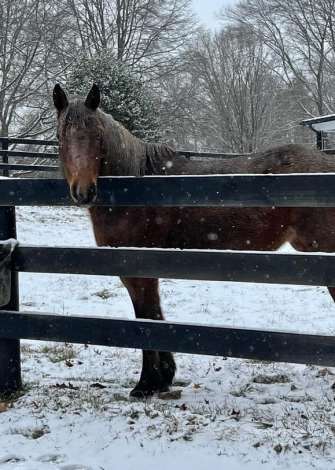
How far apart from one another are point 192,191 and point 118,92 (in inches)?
458

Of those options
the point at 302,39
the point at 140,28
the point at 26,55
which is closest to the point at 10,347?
the point at 26,55

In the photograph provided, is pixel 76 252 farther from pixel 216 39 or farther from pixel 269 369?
pixel 216 39

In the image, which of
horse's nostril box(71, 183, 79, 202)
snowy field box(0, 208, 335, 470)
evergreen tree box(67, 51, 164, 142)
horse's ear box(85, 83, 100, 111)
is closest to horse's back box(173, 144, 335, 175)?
horse's ear box(85, 83, 100, 111)

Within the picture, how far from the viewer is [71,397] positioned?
320cm

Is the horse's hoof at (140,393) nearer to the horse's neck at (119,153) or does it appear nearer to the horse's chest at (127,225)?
the horse's chest at (127,225)

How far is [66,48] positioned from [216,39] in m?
6.94

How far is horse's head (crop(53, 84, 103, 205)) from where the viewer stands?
279cm

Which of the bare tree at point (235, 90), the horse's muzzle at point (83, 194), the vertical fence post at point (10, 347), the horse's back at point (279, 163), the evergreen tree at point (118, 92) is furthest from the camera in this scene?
the bare tree at point (235, 90)

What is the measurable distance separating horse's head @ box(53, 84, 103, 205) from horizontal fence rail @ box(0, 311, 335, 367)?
82cm

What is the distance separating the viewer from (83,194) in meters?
2.76

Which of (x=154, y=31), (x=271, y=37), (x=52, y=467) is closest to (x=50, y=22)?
(x=154, y=31)

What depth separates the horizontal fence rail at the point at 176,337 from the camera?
2486 millimetres

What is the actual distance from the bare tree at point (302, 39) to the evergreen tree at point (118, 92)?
11.6m

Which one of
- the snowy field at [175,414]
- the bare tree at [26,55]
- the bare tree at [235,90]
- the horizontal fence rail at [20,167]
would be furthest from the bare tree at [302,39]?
the snowy field at [175,414]
